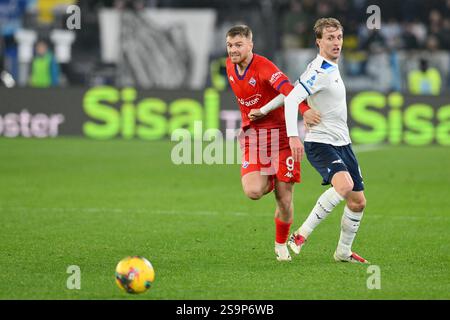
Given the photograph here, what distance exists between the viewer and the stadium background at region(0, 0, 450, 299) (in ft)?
26.3

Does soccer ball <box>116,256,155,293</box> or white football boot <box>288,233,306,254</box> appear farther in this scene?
white football boot <box>288,233,306,254</box>

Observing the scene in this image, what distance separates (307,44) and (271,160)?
48.4 feet

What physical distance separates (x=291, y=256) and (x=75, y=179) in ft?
23.1

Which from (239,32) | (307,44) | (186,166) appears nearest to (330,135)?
(239,32)

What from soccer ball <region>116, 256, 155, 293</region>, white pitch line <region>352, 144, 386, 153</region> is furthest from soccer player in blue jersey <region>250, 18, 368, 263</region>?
Answer: white pitch line <region>352, 144, 386, 153</region>

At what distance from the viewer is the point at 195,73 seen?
2353 centimetres

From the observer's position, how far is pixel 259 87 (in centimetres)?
871

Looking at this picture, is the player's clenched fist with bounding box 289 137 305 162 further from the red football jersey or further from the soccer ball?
the soccer ball

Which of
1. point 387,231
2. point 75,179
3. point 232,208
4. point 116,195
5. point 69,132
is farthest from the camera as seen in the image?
point 69,132

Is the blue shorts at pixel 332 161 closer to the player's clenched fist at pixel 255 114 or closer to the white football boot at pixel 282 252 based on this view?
the player's clenched fist at pixel 255 114

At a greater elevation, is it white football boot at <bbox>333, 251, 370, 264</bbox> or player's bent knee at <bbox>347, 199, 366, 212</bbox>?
player's bent knee at <bbox>347, 199, 366, 212</bbox>

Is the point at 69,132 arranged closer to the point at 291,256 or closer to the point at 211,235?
the point at 211,235

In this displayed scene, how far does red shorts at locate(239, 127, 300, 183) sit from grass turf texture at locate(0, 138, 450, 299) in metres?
0.75
